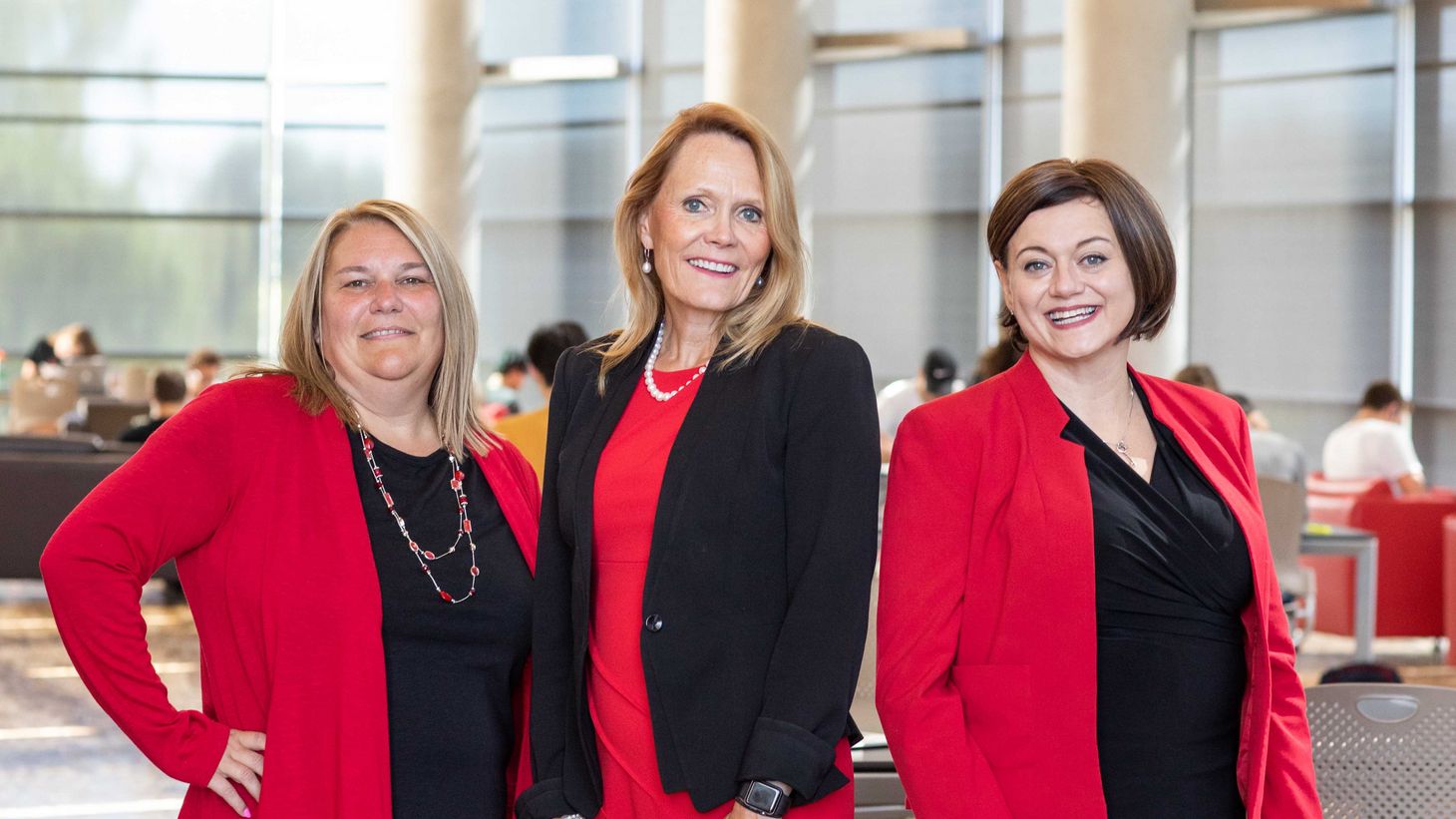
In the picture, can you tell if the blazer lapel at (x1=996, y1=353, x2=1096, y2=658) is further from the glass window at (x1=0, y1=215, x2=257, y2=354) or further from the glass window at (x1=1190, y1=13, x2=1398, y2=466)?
the glass window at (x1=0, y1=215, x2=257, y2=354)

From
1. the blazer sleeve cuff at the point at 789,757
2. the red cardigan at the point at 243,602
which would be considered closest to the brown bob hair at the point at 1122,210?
the blazer sleeve cuff at the point at 789,757

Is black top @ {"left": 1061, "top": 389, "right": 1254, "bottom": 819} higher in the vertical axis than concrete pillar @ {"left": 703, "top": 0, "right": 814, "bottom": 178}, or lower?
lower

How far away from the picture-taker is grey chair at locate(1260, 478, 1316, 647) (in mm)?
6223

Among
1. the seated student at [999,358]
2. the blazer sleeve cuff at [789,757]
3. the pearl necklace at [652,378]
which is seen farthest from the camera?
the seated student at [999,358]

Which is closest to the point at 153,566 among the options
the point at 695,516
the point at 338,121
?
the point at 695,516

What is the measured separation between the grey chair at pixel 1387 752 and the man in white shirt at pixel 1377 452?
6.81 meters

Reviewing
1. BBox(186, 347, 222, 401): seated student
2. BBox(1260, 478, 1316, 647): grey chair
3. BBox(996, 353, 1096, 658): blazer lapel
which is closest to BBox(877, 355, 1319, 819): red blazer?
BBox(996, 353, 1096, 658): blazer lapel

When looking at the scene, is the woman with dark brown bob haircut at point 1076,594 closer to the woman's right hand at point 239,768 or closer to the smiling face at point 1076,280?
the smiling face at point 1076,280

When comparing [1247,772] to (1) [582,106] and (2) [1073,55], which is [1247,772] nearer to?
(2) [1073,55]

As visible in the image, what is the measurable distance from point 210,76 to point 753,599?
1628 centimetres

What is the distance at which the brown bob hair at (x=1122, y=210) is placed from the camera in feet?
6.50

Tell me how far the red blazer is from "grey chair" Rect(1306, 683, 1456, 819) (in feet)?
1.20

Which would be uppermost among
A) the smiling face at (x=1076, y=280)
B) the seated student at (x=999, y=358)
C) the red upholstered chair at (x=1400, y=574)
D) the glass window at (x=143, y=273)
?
the glass window at (x=143, y=273)

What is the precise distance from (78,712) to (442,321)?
4576 mm
